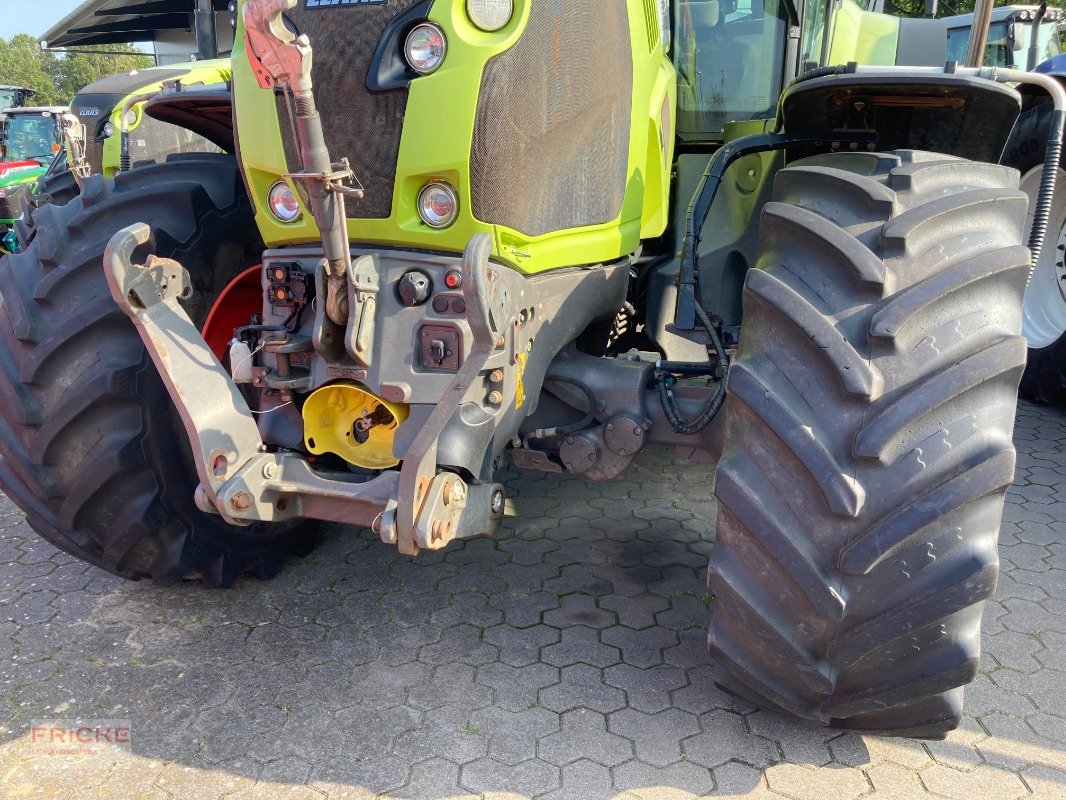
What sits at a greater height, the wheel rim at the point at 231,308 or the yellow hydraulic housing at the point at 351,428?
the wheel rim at the point at 231,308

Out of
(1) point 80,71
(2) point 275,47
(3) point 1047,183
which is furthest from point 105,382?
(1) point 80,71

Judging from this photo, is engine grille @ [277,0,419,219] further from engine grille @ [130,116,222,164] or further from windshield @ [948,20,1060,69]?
engine grille @ [130,116,222,164]

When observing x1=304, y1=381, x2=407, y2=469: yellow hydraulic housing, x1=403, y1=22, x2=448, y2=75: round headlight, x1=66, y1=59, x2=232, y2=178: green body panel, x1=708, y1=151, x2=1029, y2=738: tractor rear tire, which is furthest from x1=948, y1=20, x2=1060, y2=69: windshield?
x1=66, y1=59, x2=232, y2=178: green body panel

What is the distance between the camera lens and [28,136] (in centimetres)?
1575

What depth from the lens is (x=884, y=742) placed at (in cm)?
233

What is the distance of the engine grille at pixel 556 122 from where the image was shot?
2.08 m

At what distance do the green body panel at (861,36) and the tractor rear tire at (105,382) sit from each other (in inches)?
95.2

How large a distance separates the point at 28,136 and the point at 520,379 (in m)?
17.0

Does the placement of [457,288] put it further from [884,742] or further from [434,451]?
[884,742]

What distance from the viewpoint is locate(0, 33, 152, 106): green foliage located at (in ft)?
206

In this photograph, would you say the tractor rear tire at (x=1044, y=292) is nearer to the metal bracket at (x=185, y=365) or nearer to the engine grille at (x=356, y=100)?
the engine grille at (x=356, y=100)

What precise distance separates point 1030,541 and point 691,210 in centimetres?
205

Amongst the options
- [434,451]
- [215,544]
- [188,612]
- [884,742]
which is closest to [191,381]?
[434,451]

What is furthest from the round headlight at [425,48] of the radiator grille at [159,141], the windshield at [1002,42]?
the radiator grille at [159,141]
